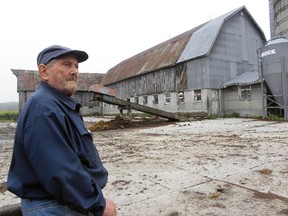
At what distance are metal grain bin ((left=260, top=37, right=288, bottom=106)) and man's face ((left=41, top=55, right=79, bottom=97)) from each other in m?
16.9

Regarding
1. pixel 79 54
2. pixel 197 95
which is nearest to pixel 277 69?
pixel 197 95

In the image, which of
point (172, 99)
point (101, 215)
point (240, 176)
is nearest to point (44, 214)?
point (101, 215)

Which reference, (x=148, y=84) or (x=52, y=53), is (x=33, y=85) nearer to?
(x=148, y=84)

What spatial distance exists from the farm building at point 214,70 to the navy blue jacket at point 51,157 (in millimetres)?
18887

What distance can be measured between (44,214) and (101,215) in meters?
0.32

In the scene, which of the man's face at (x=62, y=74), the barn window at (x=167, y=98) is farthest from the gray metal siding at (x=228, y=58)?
the man's face at (x=62, y=74)

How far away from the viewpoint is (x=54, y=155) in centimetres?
136

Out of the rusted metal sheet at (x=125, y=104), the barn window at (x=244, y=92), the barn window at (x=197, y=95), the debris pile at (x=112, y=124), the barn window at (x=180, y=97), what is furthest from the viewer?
the barn window at (x=180, y=97)

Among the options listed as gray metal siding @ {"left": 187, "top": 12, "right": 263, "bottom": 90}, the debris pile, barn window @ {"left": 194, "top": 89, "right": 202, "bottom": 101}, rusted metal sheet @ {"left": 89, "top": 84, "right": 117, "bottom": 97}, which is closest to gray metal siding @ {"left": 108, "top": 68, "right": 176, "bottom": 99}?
gray metal siding @ {"left": 187, "top": 12, "right": 263, "bottom": 90}

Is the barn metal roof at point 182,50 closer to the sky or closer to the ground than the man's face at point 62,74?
closer to the sky

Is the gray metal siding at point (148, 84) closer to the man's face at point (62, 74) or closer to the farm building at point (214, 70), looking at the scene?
the farm building at point (214, 70)

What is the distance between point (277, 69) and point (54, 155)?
702 inches

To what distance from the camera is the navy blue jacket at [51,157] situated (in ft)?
4.44

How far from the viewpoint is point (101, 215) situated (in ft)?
5.08
